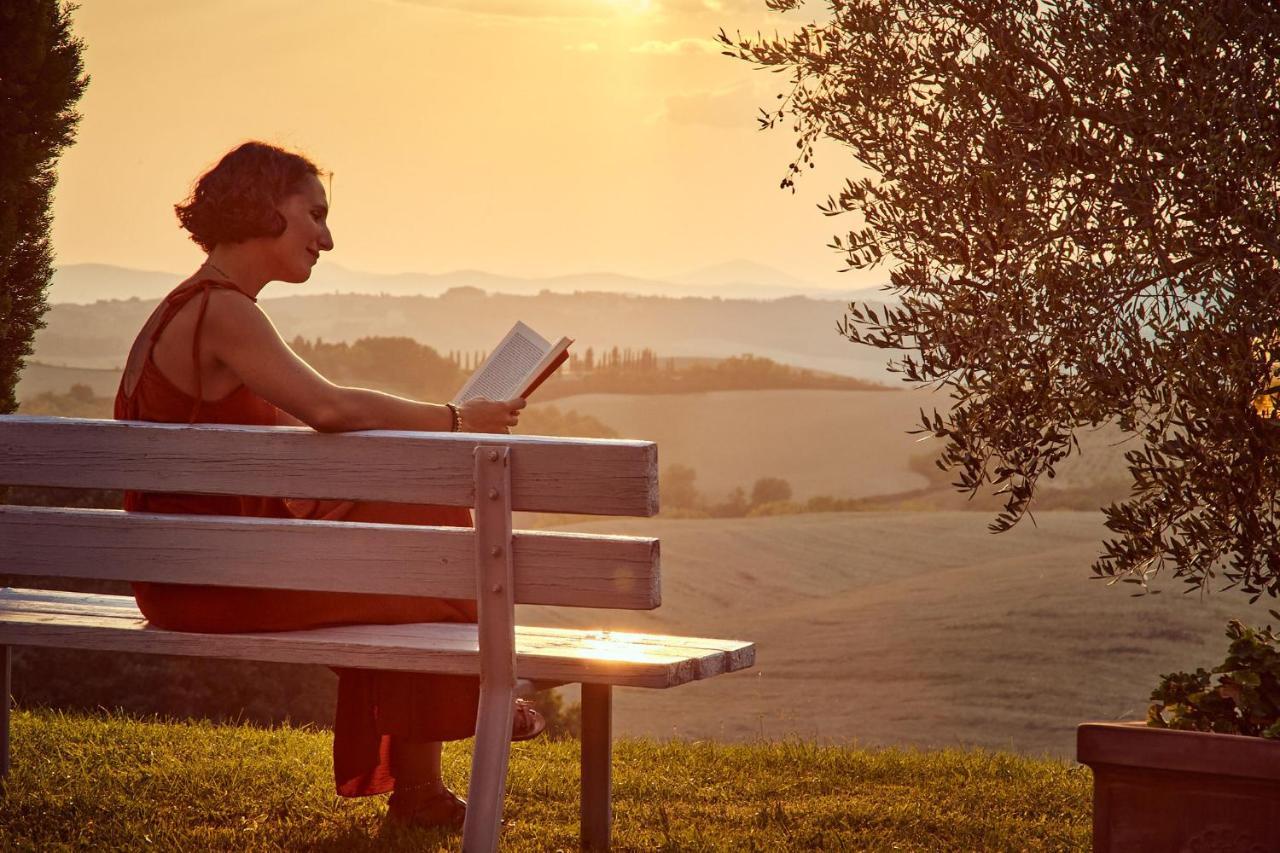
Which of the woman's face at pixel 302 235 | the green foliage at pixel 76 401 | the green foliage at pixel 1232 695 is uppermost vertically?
the green foliage at pixel 76 401

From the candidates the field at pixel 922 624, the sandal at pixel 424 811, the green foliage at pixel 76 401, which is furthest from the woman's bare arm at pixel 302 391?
the green foliage at pixel 76 401

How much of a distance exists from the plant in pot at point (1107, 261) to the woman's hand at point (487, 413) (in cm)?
140

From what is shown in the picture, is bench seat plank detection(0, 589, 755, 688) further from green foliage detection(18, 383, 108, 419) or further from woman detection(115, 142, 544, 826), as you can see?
green foliage detection(18, 383, 108, 419)

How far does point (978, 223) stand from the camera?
4785mm

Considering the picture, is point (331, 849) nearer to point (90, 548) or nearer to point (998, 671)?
point (90, 548)

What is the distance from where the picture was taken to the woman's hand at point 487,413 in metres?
4.32

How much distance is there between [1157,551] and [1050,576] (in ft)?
68.6

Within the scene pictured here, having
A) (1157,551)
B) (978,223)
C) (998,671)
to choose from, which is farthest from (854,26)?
(998,671)

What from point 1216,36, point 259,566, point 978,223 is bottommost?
point 259,566

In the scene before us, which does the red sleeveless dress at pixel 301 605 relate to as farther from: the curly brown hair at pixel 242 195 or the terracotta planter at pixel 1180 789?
the terracotta planter at pixel 1180 789

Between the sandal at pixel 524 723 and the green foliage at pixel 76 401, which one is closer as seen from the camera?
the sandal at pixel 524 723

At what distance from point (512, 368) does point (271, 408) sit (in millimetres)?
768

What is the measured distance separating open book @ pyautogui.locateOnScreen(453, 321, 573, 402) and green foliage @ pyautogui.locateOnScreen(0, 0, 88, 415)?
529 cm

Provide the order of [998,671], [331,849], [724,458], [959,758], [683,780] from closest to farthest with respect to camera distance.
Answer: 1. [331,849]
2. [683,780]
3. [959,758]
4. [998,671]
5. [724,458]
